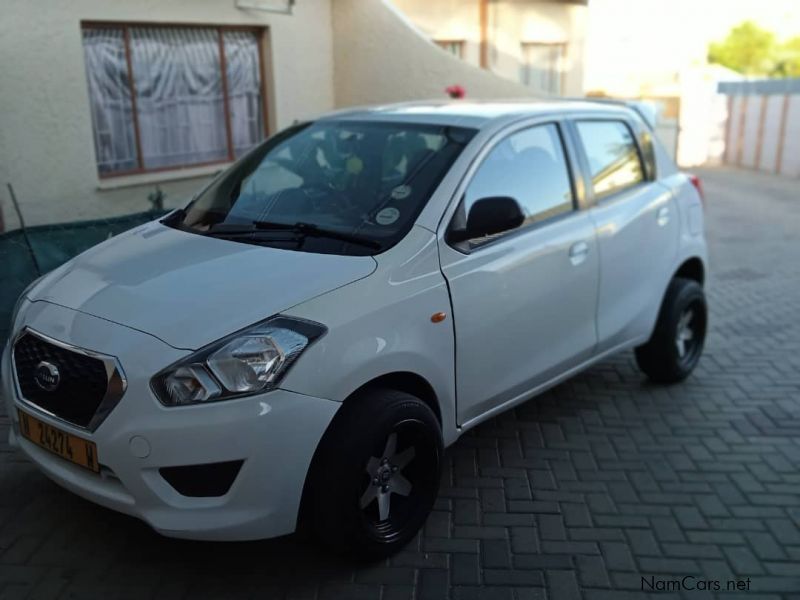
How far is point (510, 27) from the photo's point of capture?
16531 mm

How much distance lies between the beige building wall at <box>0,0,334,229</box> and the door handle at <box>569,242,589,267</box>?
5.16 metres

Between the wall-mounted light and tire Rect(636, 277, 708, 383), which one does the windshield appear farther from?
the wall-mounted light

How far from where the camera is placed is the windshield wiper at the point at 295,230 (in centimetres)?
362

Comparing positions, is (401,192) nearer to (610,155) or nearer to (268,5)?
(610,155)

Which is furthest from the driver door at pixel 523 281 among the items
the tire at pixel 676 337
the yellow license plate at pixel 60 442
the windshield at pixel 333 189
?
the yellow license plate at pixel 60 442

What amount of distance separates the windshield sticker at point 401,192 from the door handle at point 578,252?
1.03 metres

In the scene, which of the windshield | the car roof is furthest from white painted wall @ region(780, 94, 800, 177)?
the windshield

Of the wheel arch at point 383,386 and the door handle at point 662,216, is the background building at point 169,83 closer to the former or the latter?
the wheel arch at point 383,386

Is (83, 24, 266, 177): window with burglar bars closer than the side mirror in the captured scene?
No

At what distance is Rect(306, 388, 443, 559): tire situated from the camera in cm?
312

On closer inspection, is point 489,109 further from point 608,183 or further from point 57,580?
point 57,580

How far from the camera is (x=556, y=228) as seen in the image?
4.29m

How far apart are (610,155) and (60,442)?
345 centimetres

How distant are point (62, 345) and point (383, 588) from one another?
1596 mm
